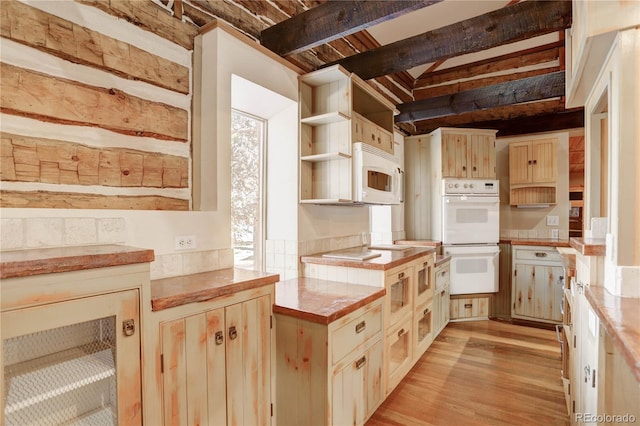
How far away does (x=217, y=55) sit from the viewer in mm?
1946

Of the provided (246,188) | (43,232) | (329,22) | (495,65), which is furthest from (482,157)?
(43,232)

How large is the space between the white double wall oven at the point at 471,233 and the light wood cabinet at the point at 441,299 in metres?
0.20

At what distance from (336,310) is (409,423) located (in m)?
1.02

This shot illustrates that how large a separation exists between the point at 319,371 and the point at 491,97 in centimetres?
317

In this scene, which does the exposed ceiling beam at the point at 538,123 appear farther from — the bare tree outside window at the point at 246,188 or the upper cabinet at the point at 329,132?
the bare tree outside window at the point at 246,188

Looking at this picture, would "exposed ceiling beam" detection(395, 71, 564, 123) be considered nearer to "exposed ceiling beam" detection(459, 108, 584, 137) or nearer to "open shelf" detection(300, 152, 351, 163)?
"exposed ceiling beam" detection(459, 108, 584, 137)

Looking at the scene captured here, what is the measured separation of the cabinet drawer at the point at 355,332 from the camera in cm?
182

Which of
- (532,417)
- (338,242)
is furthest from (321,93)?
(532,417)

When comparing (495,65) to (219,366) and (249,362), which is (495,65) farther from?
(219,366)

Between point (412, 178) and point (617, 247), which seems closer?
Result: point (617, 247)

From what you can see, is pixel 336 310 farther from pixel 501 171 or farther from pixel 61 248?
pixel 501 171

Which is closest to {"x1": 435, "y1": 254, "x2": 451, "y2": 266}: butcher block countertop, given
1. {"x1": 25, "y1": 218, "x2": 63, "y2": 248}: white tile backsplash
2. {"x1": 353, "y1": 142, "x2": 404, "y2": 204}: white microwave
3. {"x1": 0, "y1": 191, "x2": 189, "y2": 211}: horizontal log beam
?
{"x1": 353, "y1": 142, "x2": 404, "y2": 204}: white microwave

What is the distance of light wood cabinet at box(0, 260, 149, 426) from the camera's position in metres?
0.98

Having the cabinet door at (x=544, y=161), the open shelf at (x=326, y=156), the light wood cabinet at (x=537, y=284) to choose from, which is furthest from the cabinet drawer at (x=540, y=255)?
the open shelf at (x=326, y=156)
